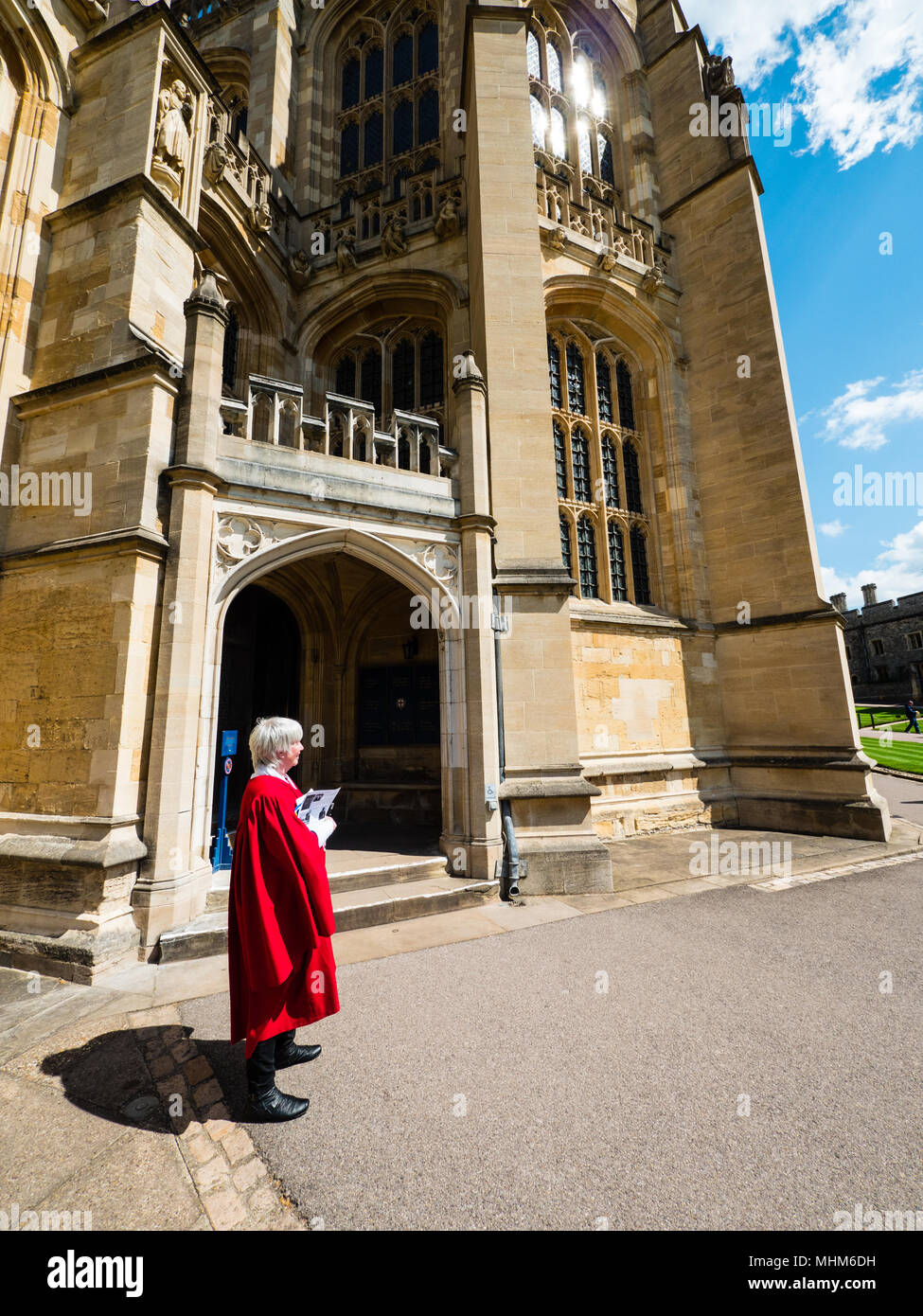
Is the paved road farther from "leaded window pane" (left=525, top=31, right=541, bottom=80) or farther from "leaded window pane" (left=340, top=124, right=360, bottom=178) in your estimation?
"leaded window pane" (left=525, top=31, right=541, bottom=80)

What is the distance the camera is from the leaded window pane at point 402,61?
1257cm

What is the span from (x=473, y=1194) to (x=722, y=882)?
193 inches

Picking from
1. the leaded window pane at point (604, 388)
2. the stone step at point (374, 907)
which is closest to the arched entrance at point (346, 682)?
the stone step at point (374, 907)

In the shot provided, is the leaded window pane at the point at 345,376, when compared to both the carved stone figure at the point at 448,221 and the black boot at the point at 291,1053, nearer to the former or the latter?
the carved stone figure at the point at 448,221

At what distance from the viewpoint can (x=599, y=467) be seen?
9.87 metres

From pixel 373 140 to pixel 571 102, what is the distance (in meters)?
4.50

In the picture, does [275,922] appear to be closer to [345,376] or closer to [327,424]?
[327,424]

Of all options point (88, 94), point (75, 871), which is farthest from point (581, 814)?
point (88, 94)

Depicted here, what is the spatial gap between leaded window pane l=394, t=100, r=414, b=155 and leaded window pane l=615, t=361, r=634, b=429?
23.3 feet

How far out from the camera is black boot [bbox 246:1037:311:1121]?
230 centimetres

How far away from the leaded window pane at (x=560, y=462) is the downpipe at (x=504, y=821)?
420 cm

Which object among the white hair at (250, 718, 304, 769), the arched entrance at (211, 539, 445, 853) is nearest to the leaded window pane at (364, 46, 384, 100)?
the arched entrance at (211, 539, 445, 853)

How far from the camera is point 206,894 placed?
468 centimetres
